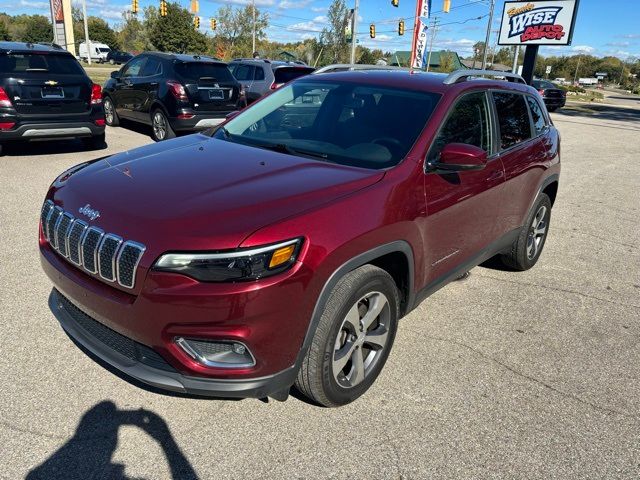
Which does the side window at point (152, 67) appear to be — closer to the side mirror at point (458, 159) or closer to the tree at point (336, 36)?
the side mirror at point (458, 159)

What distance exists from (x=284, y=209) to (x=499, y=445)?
1.62m

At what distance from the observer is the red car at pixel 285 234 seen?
2.29 m

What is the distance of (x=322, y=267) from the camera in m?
2.42

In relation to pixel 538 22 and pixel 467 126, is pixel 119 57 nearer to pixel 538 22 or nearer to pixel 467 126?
pixel 538 22

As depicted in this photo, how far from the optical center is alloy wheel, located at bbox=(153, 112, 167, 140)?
10.1m

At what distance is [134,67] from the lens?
36.2 feet

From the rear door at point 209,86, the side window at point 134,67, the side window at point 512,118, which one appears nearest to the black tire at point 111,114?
the side window at point 134,67

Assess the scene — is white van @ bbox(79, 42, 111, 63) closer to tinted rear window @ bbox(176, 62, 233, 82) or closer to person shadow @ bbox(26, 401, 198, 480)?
tinted rear window @ bbox(176, 62, 233, 82)

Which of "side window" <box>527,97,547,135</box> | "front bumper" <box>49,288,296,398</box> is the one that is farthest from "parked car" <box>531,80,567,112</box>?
"front bumper" <box>49,288,296,398</box>

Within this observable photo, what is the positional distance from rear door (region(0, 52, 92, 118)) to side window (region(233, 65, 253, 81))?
5773 millimetres

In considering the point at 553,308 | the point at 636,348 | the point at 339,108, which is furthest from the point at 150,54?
the point at 636,348

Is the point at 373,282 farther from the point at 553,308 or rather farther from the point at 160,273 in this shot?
the point at 553,308

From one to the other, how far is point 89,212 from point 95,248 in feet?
0.77

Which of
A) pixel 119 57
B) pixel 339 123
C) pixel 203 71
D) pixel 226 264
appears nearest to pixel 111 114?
pixel 203 71
